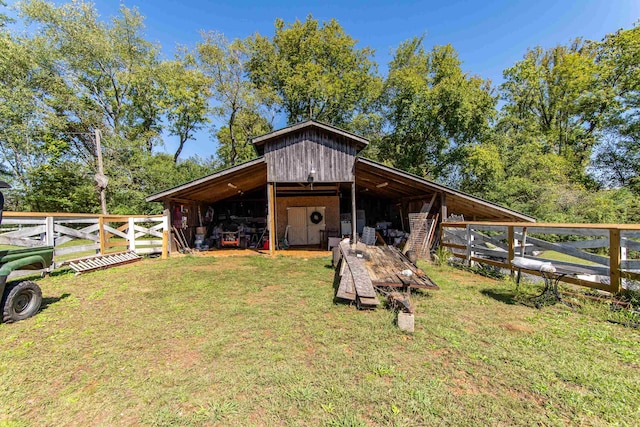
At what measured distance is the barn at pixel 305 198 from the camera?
9766 millimetres

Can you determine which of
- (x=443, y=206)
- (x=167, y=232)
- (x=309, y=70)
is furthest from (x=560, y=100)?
(x=167, y=232)

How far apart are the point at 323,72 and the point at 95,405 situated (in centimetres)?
2707

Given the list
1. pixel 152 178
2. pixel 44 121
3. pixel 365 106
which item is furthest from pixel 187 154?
pixel 365 106

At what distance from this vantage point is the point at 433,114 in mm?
19844

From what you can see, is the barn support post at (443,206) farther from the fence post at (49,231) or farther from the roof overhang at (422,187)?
the fence post at (49,231)

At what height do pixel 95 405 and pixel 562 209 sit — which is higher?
pixel 562 209

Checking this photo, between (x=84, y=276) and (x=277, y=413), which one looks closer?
(x=277, y=413)

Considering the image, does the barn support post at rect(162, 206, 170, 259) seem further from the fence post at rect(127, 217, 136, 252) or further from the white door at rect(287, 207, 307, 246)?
the white door at rect(287, 207, 307, 246)

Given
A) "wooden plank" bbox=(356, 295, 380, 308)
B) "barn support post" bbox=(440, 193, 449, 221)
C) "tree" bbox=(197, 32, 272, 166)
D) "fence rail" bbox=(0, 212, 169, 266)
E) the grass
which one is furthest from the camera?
"tree" bbox=(197, 32, 272, 166)

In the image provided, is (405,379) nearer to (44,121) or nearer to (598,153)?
(44,121)

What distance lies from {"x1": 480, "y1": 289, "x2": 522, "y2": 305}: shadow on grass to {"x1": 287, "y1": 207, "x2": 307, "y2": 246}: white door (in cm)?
961

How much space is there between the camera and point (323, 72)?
2466 centimetres

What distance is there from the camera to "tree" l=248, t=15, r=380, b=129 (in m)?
23.7

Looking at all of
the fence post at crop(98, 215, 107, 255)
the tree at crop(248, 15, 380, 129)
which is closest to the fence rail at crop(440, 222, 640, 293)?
the fence post at crop(98, 215, 107, 255)
